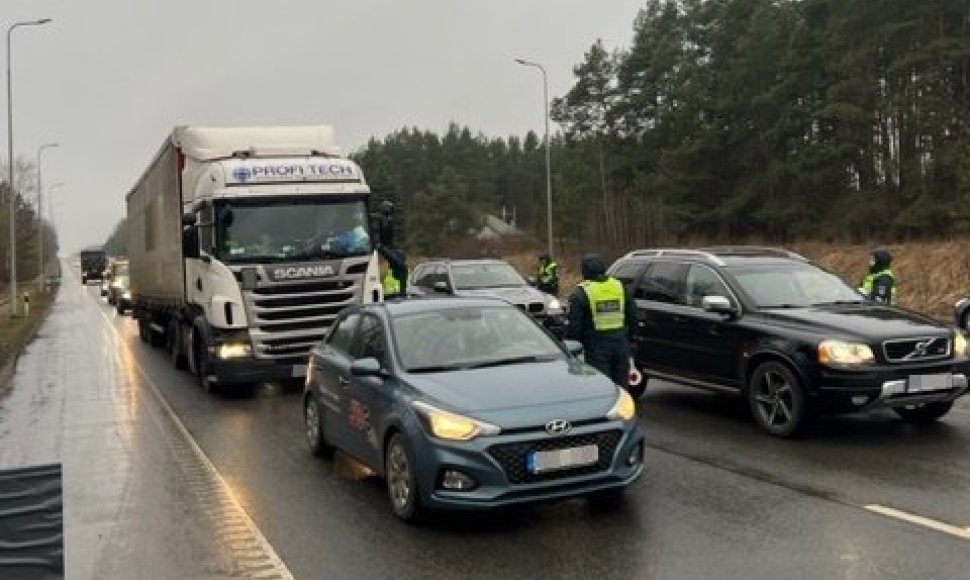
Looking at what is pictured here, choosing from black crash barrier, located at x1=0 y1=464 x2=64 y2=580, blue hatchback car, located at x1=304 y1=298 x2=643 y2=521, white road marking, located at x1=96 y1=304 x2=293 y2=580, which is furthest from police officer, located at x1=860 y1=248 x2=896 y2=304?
black crash barrier, located at x1=0 y1=464 x2=64 y2=580

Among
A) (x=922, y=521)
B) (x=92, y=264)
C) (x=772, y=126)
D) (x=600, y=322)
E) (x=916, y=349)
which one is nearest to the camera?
(x=922, y=521)

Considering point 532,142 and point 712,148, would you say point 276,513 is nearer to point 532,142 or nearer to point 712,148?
point 712,148

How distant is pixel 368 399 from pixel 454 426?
1.33m

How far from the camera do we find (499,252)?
71000mm

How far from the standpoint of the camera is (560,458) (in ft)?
21.0

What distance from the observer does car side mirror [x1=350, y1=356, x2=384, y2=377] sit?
292 inches

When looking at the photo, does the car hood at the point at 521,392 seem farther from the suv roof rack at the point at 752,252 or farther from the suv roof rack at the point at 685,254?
the suv roof rack at the point at 752,252

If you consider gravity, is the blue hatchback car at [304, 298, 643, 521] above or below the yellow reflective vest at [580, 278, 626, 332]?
below

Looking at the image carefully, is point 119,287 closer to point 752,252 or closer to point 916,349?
point 752,252

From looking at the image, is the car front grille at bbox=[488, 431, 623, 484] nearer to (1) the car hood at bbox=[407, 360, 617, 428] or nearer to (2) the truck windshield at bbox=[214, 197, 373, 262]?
(1) the car hood at bbox=[407, 360, 617, 428]

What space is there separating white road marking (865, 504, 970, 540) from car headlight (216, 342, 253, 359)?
28.3ft

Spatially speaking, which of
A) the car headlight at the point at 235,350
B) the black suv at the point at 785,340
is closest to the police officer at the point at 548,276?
the car headlight at the point at 235,350

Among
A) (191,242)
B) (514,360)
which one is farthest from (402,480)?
(191,242)

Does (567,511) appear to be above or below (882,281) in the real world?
below
